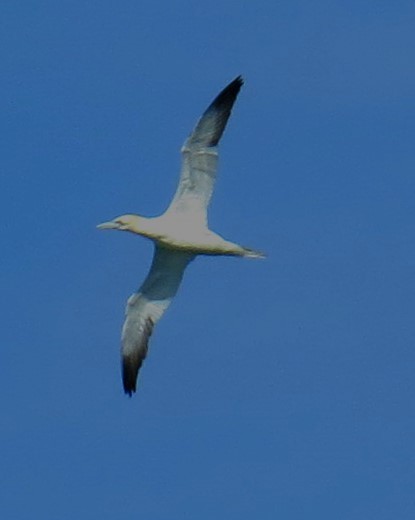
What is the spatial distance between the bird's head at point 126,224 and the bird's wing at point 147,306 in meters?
0.75

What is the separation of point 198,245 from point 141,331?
2.99 m

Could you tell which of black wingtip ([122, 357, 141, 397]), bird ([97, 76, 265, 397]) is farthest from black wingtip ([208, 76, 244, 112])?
black wingtip ([122, 357, 141, 397])

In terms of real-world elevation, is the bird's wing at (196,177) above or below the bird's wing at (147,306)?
above

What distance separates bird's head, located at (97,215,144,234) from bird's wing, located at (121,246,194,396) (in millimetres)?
752

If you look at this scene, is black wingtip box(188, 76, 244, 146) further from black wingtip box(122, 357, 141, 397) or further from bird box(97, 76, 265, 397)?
black wingtip box(122, 357, 141, 397)

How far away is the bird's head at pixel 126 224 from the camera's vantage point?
39000mm

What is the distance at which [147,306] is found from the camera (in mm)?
40656

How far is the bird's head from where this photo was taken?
39000 mm

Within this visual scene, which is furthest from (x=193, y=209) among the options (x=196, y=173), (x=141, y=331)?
(x=141, y=331)

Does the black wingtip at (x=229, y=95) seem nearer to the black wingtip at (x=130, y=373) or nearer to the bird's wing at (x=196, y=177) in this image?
the bird's wing at (x=196, y=177)

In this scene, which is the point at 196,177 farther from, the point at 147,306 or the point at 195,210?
the point at 147,306

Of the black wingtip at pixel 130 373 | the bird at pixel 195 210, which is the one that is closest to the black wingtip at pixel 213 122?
the bird at pixel 195 210

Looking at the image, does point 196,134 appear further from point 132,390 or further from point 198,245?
point 132,390

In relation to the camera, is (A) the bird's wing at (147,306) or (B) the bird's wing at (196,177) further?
(A) the bird's wing at (147,306)
